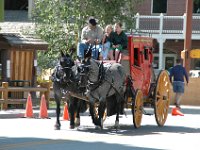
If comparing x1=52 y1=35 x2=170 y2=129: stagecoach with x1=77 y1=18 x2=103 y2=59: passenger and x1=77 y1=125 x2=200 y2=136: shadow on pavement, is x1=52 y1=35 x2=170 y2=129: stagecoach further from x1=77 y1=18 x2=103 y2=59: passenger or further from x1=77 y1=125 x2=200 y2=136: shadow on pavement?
x1=77 y1=18 x2=103 y2=59: passenger

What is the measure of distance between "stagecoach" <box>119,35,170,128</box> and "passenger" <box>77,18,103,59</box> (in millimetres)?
733

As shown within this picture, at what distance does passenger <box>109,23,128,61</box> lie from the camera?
18.3 metres

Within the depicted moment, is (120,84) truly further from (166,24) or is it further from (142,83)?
(166,24)

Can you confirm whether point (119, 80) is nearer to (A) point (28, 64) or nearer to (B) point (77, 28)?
(A) point (28, 64)

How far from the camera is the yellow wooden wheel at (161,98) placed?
64.5 feet

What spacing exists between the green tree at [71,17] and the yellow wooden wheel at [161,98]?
33.6 ft

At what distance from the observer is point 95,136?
1638cm

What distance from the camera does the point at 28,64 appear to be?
27.5 metres

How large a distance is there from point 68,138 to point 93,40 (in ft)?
11.2

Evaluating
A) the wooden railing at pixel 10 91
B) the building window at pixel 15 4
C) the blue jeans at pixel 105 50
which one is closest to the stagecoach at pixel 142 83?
the blue jeans at pixel 105 50

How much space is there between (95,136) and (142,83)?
11.2ft

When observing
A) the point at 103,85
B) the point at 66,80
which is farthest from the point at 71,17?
the point at 66,80

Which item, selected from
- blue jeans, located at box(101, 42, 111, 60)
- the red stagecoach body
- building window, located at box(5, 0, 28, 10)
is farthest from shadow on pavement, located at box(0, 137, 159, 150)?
building window, located at box(5, 0, 28, 10)

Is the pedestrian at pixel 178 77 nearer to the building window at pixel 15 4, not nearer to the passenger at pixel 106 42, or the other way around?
the passenger at pixel 106 42
